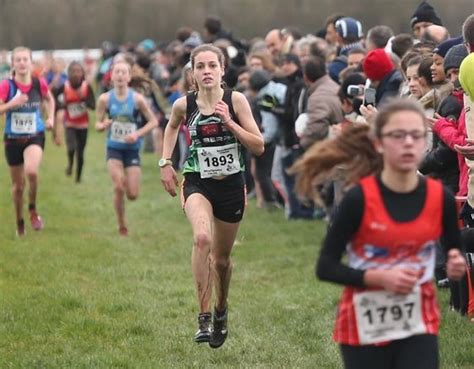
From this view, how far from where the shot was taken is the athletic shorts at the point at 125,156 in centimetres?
1397

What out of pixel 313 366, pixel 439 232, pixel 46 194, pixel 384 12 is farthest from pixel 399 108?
pixel 384 12

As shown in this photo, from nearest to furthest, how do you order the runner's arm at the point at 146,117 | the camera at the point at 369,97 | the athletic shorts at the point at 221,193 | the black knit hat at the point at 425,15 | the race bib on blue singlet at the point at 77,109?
the athletic shorts at the point at 221,193, the camera at the point at 369,97, the black knit hat at the point at 425,15, the runner's arm at the point at 146,117, the race bib on blue singlet at the point at 77,109

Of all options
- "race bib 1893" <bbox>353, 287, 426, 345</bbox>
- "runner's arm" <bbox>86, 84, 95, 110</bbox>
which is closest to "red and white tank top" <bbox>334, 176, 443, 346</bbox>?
"race bib 1893" <bbox>353, 287, 426, 345</bbox>

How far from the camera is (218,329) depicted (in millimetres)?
8453

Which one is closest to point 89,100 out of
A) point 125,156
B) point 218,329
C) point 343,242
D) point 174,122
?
point 125,156

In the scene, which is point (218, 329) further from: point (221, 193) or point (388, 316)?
point (388, 316)

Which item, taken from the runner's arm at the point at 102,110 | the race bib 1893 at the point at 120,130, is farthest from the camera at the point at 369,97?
the runner's arm at the point at 102,110

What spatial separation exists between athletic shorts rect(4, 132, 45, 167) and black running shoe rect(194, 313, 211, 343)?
6093mm

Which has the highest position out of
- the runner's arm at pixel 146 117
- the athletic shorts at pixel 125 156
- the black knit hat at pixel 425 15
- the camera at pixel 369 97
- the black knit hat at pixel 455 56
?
the black knit hat at pixel 425 15

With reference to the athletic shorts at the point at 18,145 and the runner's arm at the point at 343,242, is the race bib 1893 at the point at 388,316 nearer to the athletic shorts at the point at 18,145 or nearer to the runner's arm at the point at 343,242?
the runner's arm at the point at 343,242

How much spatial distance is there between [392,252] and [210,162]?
323 centimetres

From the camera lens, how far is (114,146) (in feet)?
45.7

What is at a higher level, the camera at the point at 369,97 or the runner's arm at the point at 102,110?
the camera at the point at 369,97

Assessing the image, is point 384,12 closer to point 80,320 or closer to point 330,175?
point 80,320
